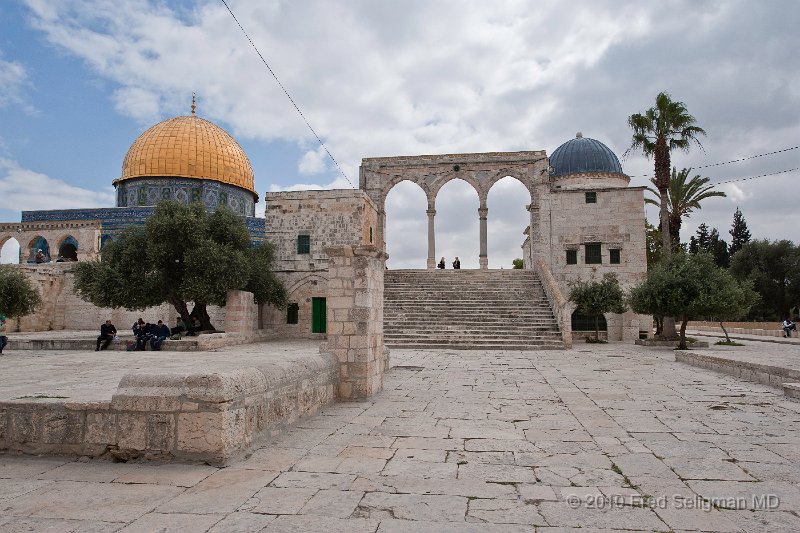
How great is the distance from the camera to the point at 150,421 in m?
4.05

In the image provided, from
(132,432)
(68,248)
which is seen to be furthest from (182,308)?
(68,248)

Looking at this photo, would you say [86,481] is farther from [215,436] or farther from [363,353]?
[363,353]

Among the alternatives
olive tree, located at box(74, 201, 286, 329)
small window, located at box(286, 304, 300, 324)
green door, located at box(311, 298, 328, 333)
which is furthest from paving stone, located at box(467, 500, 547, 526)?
small window, located at box(286, 304, 300, 324)

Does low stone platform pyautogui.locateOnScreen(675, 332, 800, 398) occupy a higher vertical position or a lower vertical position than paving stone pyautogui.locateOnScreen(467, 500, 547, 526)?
higher

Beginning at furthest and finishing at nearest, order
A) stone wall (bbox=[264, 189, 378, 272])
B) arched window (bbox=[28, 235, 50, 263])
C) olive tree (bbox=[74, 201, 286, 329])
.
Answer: arched window (bbox=[28, 235, 50, 263]), stone wall (bbox=[264, 189, 378, 272]), olive tree (bbox=[74, 201, 286, 329])

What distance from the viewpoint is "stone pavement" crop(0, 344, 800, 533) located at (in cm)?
292

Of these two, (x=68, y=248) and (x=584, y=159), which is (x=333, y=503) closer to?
(x=584, y=159)

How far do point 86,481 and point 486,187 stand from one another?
23.1m

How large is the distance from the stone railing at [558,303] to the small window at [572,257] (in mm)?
1638

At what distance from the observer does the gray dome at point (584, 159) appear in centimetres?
2677

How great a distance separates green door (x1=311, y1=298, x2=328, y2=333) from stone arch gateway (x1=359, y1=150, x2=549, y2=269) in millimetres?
5168

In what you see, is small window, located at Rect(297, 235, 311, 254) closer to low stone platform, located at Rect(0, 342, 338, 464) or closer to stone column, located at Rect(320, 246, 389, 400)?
stone column, located at Rect(320, 246, 389, 400)

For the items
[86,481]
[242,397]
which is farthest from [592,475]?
[86,481]

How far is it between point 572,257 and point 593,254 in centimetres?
91
